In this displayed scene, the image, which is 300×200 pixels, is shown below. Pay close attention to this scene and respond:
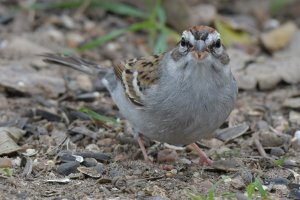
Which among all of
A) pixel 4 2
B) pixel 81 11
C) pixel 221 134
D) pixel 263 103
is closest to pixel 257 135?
pixel 221 134

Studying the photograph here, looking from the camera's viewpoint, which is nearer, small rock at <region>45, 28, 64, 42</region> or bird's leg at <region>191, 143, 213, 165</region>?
bird's leg at <region>191, 143, 213, 165</region>

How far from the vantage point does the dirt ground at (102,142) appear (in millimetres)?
4121

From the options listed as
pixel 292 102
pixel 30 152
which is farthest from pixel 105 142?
pixel 292 102

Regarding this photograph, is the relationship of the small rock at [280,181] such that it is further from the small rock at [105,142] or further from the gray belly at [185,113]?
the small rock at [105,142]

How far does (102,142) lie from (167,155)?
48 centimetres

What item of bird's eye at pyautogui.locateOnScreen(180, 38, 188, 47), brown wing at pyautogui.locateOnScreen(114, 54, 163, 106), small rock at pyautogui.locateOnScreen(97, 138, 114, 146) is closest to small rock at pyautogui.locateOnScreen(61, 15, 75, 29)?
brown wing at pyautogui.locateOnScreen(114, 54, 163, 106)

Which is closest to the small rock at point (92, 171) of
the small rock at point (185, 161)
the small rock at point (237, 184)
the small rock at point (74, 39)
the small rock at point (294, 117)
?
the small rock at point (185, 161)

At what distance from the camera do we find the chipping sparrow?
4051 mm

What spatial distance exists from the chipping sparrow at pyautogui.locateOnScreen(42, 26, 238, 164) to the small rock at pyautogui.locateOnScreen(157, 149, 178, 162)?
107mm

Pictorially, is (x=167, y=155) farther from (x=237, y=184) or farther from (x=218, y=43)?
(x=218, y=43)

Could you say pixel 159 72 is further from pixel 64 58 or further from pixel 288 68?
pixel 288 68

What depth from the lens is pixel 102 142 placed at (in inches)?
192

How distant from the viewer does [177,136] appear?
437cm

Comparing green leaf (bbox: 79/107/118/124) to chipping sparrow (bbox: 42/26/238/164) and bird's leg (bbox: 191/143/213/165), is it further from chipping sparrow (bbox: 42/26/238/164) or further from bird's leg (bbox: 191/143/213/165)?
bird's leg (bbox: 191/143/213/165)
